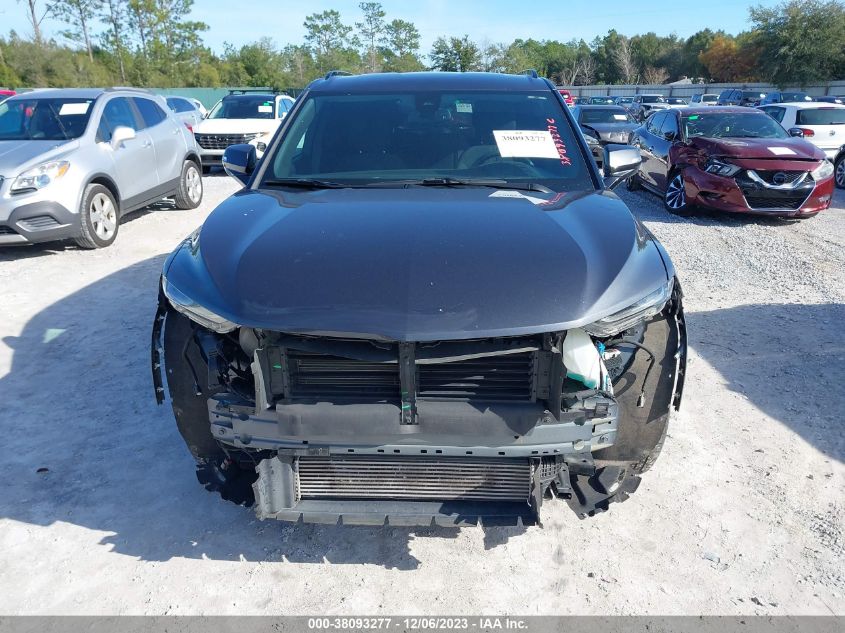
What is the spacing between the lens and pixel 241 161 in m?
3.65

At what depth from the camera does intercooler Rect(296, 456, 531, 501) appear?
2.24 meters

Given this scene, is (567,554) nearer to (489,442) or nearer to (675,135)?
(489,442)

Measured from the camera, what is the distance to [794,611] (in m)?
2.31

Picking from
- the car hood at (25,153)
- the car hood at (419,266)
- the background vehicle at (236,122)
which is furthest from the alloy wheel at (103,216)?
the background vehicle at (236,122)

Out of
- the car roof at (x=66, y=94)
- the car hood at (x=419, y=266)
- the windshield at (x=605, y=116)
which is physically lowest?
the windshield at (x=605, y=116)

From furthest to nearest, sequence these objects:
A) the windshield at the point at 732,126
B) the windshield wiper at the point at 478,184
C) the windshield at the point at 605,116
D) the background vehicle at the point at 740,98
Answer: the background vehicle at the point at 740,98, the windshield at the point at 605,116, the windshield at the point at 732,126, the windshield wiper at the point at 478,184

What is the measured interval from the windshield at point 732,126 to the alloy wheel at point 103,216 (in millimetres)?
8310

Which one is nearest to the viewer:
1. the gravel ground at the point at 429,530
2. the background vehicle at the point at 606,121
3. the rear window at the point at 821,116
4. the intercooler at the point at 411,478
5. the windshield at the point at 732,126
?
the intercooler at the point at 411,478

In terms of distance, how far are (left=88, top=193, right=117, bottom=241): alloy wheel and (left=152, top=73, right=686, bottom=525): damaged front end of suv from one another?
552 centimetres

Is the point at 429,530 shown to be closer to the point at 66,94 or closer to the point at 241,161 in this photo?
the point at 241,161

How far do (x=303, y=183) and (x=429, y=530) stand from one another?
1828 millimetres

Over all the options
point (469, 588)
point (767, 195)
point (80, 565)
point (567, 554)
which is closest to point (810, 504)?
point (567, 554)

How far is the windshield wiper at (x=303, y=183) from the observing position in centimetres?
311

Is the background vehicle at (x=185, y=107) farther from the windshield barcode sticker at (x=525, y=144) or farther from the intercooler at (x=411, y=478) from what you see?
the intercooler at (x=411, y=478)
